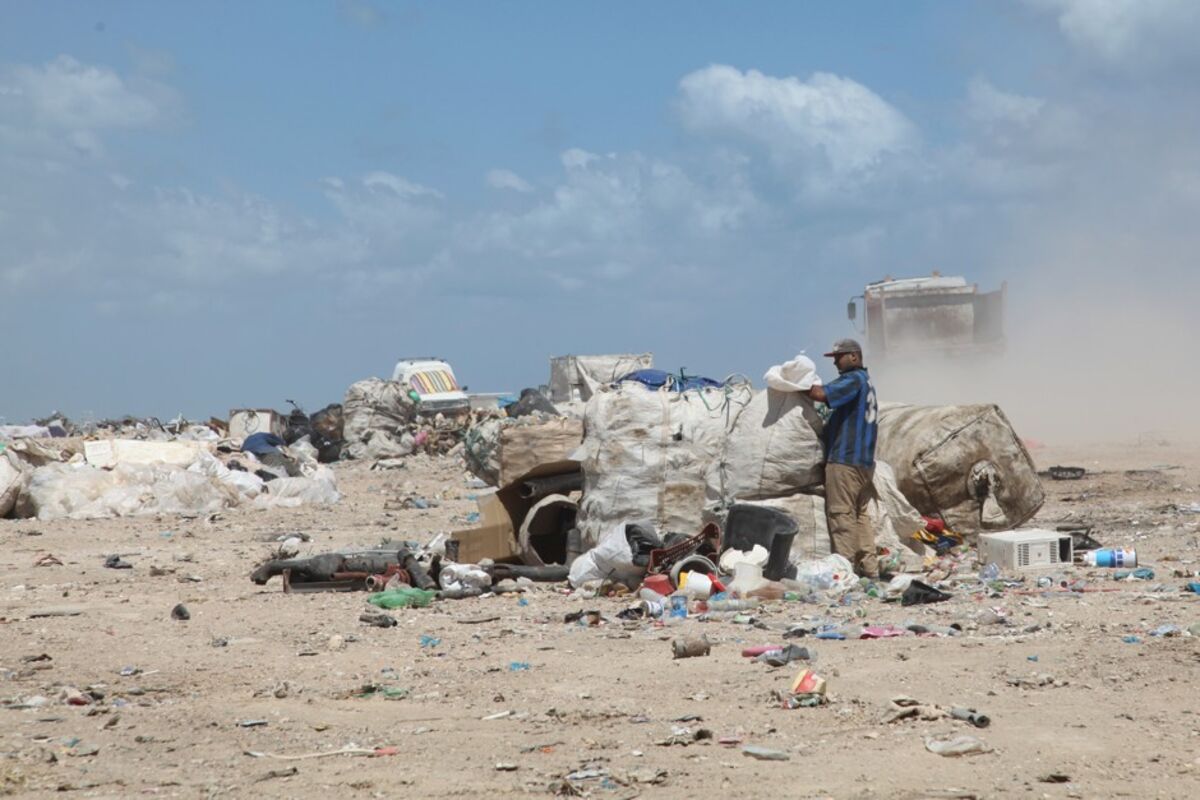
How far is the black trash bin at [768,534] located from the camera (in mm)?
8273

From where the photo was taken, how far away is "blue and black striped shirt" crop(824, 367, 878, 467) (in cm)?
865

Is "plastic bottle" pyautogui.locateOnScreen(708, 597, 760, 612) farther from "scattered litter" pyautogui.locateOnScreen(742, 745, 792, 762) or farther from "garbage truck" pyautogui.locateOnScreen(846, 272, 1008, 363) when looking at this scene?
"garbage truck" pyautogui.locateOnScreen(846, 272, 1008, 363)

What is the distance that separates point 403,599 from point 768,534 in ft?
6.88

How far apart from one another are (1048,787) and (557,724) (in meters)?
1.70

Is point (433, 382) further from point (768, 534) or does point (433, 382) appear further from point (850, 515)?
point (768, 534)

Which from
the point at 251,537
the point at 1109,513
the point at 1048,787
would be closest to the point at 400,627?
the point at 1048,787

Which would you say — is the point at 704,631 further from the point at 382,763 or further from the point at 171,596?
the point at 171,596

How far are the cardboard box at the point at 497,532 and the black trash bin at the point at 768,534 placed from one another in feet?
5.27

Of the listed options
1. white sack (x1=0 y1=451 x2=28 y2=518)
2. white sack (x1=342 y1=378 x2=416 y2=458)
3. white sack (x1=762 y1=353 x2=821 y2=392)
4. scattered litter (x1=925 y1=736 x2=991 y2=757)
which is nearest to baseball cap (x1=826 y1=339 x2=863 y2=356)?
white sack (x1=762 y1=353 x2=821 y2=392)

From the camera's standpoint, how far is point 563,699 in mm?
5453


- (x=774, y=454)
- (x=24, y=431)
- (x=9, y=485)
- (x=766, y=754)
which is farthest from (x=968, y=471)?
(x=24, y=431)

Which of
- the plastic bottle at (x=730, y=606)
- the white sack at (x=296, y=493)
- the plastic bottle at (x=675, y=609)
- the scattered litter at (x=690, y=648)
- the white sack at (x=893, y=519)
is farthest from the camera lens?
the white sack at (x=296, y=493)

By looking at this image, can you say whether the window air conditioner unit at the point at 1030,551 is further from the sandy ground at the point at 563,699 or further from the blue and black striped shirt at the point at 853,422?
the blue and black striped shirt at the point at 853,422

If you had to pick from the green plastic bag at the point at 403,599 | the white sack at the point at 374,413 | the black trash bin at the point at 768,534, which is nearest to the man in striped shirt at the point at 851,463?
the black trash bin at the point at 768,534
